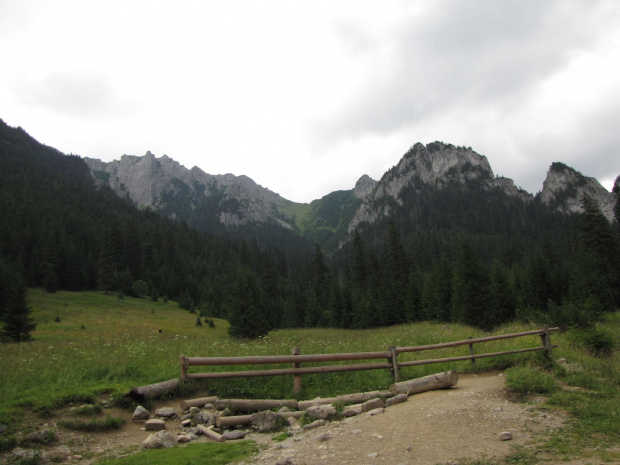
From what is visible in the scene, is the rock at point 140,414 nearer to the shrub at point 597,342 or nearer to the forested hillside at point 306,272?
the shrub at point 597,342

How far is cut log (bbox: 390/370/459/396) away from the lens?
11680 millimetres

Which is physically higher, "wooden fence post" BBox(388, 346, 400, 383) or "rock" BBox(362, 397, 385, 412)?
"wooden fence post" BBox(388, 346, 400, 383)

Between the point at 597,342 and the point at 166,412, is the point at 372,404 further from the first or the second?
the point at 597,342

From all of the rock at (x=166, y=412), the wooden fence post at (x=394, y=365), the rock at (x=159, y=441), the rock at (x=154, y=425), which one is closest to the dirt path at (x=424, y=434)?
the wooden fence post at (x=394, y=365)

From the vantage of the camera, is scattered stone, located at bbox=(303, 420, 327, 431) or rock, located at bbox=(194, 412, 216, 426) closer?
scattered stone, located at bbox=(303, 420, 327, 431)

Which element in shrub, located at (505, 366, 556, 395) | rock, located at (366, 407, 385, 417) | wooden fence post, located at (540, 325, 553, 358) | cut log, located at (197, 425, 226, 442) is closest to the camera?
cut log, located at (197, 425, 226, 442)

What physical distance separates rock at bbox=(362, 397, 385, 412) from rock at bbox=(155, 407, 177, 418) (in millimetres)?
5821

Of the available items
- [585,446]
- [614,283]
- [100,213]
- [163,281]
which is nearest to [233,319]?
[585,446]

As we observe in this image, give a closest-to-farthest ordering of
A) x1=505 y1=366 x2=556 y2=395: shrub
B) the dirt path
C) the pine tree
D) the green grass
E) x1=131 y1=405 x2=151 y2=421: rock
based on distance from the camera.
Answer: the dirt path
the green grass
x1=131 y1=405 x2=151 y2=421: rock
x1=505 y1=366 x2=556 y2=395: shrub
the pine tree

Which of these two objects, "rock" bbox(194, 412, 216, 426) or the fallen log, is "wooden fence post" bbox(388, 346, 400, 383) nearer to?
the fallen log

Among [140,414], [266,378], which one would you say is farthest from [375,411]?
[140,414]

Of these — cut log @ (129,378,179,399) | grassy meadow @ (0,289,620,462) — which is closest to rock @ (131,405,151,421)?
cut log @ (129,378,179,399)

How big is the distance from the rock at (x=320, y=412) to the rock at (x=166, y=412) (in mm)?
4262

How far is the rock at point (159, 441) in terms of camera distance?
27.5 feet
